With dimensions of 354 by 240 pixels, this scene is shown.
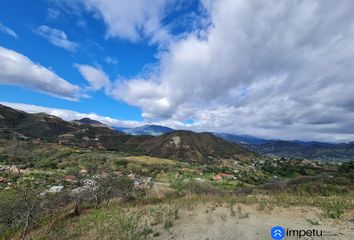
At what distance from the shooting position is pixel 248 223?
1019cm

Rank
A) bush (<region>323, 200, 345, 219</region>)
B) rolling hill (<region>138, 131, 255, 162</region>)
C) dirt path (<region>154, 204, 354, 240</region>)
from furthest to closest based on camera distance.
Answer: rolling hill (<region>138, 131, 255, 162</region>) < bush (<region>323, 200, 345, 219</region>) < dirt path (<region>154, 204, 354, 240</region>)

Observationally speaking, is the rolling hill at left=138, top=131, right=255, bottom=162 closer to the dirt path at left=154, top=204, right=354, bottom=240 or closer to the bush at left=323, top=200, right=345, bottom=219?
the bush at left=323, top=200, right=345, bottom=219

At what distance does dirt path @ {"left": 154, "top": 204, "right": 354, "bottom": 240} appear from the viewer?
9039mm

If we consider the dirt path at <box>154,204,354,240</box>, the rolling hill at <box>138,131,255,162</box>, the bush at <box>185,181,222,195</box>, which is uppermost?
the rolling hill at <box>138,131,255,162</box>

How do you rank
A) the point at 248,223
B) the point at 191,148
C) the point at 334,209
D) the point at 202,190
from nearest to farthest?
1. the point at 248,223
2. the point at 334,209
3. the point at 202,190
4. the point at 191,148

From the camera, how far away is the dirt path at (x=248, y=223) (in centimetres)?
904

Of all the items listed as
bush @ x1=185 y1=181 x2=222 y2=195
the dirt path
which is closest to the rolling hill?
bush @ x1=185 y1=181 x2=222 y2=195

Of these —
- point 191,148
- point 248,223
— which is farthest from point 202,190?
point 191,148

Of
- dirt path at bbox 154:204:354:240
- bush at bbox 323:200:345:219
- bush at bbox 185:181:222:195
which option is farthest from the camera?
bush at bbox 185:181:222:195

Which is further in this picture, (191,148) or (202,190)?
(191,148)

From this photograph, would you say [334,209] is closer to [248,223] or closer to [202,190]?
[248,223]

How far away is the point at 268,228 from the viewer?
956cm

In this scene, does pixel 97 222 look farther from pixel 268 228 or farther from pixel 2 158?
pixel 2 158

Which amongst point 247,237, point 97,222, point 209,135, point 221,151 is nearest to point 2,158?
point 97,222
